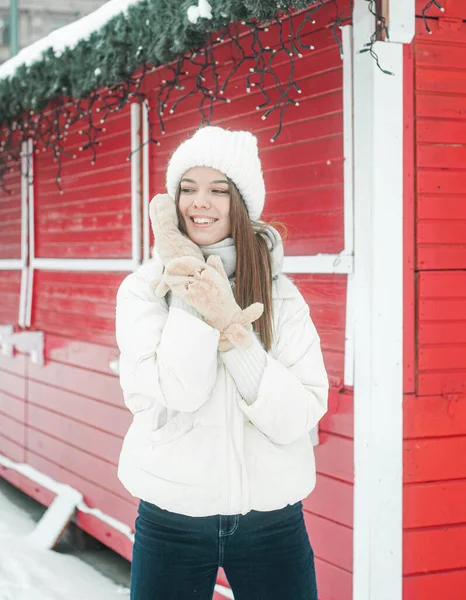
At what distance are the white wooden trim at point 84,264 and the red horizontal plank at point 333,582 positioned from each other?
210cm

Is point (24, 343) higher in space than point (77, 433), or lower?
higher

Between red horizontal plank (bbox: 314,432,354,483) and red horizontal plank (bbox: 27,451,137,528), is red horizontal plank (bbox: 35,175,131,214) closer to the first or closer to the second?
red horizontal plank (bbox: 27,451,137,528)

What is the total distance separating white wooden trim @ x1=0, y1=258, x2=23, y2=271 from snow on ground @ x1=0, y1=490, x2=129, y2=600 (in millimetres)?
2108

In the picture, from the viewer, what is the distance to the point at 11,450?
662cm

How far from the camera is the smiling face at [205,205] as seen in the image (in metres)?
2.34

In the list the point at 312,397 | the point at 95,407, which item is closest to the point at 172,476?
the point at 312,397

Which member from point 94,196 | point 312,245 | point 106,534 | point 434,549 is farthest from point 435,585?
point 94,196

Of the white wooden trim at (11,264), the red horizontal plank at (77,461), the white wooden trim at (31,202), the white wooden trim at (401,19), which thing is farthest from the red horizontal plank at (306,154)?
the white wooden trim at (11,264)

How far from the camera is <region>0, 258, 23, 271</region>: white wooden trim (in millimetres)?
6414

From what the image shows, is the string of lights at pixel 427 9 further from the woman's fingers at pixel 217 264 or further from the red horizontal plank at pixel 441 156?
the woman's fingers at pixel 217 264

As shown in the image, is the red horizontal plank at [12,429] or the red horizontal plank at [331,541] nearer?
the red horizontal plank at [331,541]

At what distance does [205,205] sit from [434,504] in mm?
1645

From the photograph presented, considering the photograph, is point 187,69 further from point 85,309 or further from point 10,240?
point 10,240

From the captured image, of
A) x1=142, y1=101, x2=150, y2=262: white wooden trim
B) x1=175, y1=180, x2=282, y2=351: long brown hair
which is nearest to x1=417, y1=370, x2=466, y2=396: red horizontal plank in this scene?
x1=175, y1=180, x2=282, y2=351: long brown hair
